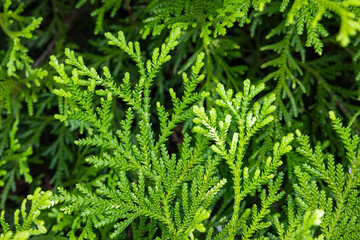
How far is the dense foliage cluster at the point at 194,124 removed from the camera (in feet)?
5.29

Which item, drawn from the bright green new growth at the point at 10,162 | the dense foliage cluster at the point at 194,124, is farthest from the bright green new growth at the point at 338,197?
the bright green new growth at the point at 10,162

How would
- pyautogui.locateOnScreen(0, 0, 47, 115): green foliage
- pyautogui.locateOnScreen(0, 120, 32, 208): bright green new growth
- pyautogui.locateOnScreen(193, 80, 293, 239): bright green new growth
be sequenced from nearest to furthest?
pyautogui.locateOnScreen(193, 80, 293, 239): bright green new growth → pyautogui.locateOnScreen(0, 0, 47, 115): green foliage → pyautogui.locateOnScreen(0, 120, 32, 208): bright green new growth

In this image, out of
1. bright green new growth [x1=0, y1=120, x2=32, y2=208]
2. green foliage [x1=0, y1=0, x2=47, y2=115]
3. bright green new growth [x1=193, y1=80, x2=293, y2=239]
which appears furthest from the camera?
bright green new growth [x1=0, y1=120, x2=32, y2=208]

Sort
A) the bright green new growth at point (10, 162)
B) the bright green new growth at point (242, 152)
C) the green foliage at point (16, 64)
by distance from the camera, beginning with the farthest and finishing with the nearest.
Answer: the bright green new growth at point (10, 162), the green foliage at point (16, 64), the bright green new growth at point (242, 152)

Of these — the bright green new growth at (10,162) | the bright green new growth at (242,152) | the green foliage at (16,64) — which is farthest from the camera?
the bright green new growth at (10,162)

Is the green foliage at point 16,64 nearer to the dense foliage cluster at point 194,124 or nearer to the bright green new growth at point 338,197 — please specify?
the dense foliage cluster at point 194,124

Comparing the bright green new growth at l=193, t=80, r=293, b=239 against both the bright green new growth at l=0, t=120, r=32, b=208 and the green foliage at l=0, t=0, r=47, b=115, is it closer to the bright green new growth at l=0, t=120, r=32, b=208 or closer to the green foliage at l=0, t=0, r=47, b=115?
the green foliage at l=0, t=0, r=47, b=115

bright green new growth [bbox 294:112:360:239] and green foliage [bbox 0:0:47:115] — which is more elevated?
green foliage [bbox 0:0:47:115]

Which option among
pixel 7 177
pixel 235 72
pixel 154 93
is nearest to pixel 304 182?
pixel 235 72

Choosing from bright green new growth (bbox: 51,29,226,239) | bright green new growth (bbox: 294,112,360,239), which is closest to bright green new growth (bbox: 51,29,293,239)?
bright green new growth (bbox: 51,29,226,239)

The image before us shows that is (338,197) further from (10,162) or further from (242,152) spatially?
(10,162)

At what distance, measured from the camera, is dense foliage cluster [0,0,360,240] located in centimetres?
161

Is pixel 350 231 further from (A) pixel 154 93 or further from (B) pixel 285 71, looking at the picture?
(A) pixel 154 93

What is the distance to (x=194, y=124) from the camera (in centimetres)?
216
